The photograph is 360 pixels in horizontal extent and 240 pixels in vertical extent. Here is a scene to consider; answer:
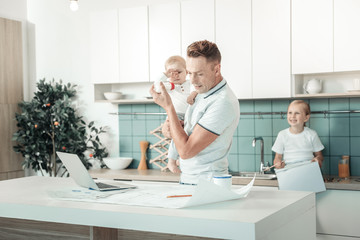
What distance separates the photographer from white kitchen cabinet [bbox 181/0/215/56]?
13.4ft

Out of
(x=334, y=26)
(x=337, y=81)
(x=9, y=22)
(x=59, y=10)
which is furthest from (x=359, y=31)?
(x=9, y=22)

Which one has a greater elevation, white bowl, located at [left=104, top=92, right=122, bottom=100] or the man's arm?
white bowl, located at [left=104, top=92, right=122, bottom=100]

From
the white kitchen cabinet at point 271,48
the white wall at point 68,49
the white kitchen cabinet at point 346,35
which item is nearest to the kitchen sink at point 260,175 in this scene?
the white kitchen cabinet at point 271,48

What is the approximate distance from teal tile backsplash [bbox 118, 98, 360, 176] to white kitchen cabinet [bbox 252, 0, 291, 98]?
322 millimetres

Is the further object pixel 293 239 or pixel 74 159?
Result: pixel 74 159

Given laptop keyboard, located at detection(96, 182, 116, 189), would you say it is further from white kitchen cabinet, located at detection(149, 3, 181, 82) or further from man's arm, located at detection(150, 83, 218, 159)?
white kitchen cabinet, located at detection(149, 3, 181, 82)

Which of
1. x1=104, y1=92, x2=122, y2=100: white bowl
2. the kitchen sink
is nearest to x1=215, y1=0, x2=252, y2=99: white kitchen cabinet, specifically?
the kitchen sink

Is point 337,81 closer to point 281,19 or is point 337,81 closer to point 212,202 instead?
point 281,19

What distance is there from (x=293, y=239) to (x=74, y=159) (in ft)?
3.24

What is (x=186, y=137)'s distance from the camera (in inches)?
86.9

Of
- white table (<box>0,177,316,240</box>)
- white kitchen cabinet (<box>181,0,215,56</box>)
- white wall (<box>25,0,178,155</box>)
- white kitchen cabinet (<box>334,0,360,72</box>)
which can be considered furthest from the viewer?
white wall (<box>25,0,178,155</box>)

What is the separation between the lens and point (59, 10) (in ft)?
16.8

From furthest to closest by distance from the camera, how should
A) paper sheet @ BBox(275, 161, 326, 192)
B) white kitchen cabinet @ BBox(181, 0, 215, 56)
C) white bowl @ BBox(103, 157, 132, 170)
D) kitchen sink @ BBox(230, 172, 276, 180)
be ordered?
1. white bowl @ BBox(103, 157, 132, 170)
2. white kitchen cabinet @ BBox(181, 0, 215, 56)
3. kitchen sink @ BBox(230, 172, 276, 180)
4. paper sheet @ BBox(275, 161, 326, 192)

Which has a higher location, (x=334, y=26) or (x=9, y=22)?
(x=9, y=22)
